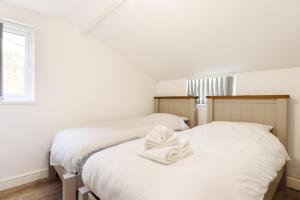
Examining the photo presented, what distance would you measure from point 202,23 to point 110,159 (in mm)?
1628

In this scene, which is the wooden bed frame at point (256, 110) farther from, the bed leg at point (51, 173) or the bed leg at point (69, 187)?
the bed leg at point (51, 173)

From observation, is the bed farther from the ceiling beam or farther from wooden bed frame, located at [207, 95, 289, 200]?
the ceiling beam

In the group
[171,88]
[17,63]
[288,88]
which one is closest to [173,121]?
[171,88]

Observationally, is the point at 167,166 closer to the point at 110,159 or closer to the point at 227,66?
the point at 110,159

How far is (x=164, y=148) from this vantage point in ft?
3.76

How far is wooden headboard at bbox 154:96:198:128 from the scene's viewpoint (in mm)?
2795

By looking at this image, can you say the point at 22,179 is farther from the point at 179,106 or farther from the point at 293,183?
the point at 293,183

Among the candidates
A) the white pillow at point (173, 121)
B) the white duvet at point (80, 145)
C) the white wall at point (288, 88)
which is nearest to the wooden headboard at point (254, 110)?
the white wall at point (288, 88)

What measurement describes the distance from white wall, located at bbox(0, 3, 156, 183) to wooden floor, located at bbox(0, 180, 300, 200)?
0.66 ft

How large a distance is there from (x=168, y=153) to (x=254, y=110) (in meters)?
1.61

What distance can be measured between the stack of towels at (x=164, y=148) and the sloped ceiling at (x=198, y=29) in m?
1.27

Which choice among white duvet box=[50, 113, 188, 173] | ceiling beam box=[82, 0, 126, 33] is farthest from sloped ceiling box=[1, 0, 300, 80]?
white duvet box=[50, 113, 188, 173]

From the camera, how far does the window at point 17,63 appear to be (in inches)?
80.9

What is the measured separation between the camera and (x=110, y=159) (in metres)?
1.18
